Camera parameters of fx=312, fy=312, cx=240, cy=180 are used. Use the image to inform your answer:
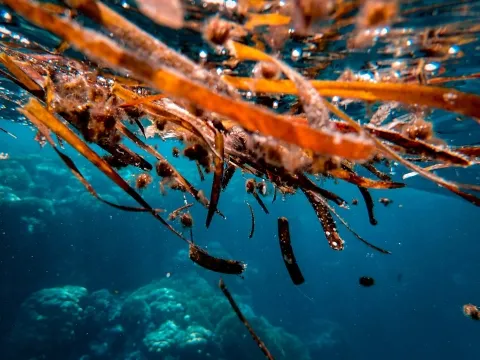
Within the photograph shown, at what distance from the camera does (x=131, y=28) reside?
1.23 m

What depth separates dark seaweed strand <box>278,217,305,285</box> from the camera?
2.04m

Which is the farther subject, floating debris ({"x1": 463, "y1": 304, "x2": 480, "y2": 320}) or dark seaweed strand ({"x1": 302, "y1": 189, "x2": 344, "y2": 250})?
floating debris ({"x1": 463, "y1": 304, "x2": 480, "y2": 320})

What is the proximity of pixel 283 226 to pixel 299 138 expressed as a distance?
129 cm

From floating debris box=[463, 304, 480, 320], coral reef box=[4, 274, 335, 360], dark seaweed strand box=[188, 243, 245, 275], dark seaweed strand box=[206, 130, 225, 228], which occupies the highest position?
coral reef box=[4, 274, 335, 360]

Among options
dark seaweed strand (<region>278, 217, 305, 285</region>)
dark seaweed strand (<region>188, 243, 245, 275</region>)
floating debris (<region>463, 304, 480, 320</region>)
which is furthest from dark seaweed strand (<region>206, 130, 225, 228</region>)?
floating debris (<region>463, 304, 480, 320</region>)

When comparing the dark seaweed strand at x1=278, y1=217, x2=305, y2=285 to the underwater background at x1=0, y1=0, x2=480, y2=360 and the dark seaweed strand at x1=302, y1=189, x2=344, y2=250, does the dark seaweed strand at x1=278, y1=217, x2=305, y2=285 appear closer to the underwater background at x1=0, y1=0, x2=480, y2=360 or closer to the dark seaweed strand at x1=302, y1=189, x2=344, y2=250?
the dark seaweed strand at x1=302, y1=189, x2=344, y2=250

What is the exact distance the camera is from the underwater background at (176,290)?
50.8ft

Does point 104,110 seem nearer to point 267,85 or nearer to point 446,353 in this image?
point 267,85

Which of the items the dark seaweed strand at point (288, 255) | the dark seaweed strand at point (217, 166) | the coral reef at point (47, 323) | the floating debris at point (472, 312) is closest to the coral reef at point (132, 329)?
the coral reef at point (47, 323)

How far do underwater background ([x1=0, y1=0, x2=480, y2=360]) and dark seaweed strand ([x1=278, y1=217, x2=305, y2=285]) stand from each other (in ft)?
16.5

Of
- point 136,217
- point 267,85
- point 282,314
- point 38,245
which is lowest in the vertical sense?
point 267,85

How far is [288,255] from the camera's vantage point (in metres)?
2.08

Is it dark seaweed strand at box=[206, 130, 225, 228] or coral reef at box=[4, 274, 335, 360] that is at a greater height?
coral reef at box=[4, 274, 335, 360]

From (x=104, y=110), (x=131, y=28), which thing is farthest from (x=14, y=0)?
(x=104, y=110)
